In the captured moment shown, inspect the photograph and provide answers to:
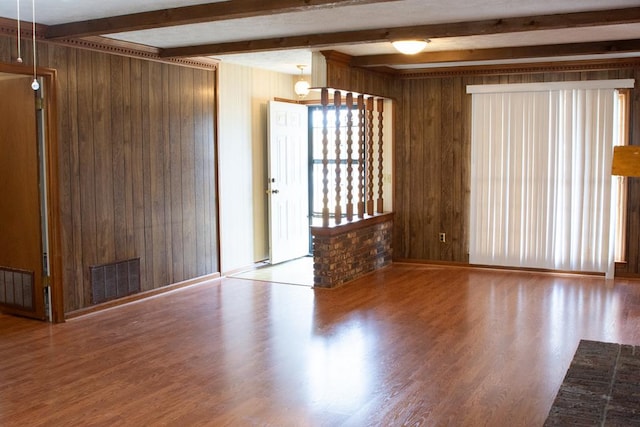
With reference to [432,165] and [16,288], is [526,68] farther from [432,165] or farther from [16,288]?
[16,288]

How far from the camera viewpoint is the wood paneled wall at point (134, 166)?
18.3 feet

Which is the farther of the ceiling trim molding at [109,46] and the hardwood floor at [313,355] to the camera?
the ceiling trim molding at [109,46]

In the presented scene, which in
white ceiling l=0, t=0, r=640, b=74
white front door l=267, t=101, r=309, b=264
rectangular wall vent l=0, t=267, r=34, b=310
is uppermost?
white ceiling l=0, t=0, r=640, b=74

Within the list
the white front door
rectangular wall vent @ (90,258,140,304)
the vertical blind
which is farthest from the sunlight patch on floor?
the vertical blind

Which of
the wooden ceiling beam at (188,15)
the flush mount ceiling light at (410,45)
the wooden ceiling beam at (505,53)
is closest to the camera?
the wooden ceiling beam at (188,15)

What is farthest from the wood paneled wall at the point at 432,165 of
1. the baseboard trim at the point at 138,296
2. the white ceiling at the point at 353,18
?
the baseboard trim at the point at 138,296

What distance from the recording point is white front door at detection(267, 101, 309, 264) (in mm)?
8094

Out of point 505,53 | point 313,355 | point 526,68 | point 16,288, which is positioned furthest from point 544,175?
point 16,288

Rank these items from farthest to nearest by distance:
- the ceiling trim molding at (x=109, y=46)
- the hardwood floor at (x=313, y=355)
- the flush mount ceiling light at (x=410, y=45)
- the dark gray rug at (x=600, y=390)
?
1. the flush mount ceiling light at (x=410, y=45)
2. the ceiling trim molding at (x=109, y=46)
3. the hardwood floor at (x=313, y=355)
4. the dark gray rug at (x=600, y=390)

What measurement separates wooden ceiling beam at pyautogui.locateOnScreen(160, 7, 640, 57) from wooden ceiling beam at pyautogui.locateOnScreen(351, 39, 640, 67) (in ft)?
4.58

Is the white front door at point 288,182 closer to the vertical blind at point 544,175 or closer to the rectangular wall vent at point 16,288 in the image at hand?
the vertical blind at point 544,175

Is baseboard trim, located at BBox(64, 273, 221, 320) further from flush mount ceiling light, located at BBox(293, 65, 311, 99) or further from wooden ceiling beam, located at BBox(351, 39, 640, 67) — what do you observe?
wooden ceiling beam, located at BBox(351, 39, 640, 67)

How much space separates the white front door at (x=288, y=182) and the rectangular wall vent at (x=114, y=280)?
2.18 m

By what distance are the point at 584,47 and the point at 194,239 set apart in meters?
4.29
